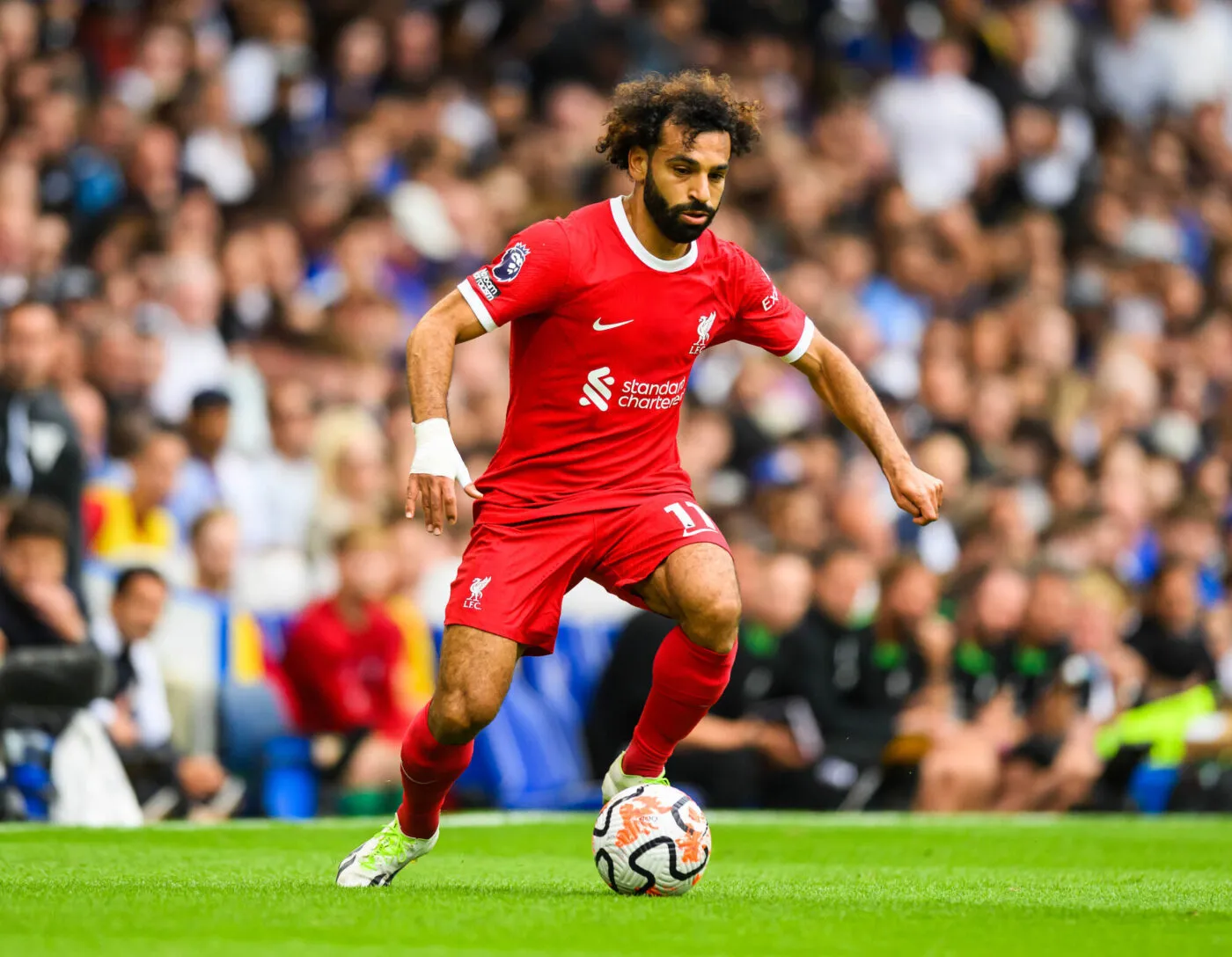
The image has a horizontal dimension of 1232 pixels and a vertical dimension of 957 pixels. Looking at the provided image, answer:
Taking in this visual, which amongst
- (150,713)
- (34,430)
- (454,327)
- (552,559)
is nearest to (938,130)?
(34,430)

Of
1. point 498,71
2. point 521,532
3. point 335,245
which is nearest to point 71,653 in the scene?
point 521,532

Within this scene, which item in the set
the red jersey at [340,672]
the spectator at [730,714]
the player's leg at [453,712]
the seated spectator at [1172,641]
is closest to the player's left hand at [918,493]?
the player's leg at [453,712]

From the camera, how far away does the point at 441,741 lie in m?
6.88

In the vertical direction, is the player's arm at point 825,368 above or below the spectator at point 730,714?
above

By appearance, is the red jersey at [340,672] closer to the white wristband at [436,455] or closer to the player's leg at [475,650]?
the player's leg at [475,650]

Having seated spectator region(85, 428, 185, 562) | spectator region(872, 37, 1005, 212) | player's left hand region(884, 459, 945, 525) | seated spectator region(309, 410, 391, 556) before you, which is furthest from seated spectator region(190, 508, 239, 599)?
spectator region(872, 37, 1005, 212)

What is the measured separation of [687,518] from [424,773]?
1.25 m

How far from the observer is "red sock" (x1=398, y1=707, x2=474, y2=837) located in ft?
22.7

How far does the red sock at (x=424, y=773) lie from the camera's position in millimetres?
6934

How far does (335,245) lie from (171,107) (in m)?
1.38

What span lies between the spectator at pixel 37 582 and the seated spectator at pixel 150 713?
27cm

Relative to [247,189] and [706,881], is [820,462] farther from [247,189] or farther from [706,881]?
[706,881]

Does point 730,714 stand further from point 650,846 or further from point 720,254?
point 650,846

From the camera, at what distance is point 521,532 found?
7.09 metres
